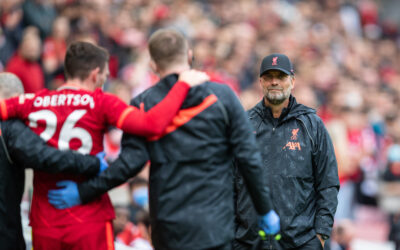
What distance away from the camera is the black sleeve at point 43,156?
3209mm

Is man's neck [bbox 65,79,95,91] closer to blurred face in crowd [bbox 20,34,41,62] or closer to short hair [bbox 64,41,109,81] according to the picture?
short hair [bbox 64,41,109,81]

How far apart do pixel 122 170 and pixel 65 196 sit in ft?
1.29

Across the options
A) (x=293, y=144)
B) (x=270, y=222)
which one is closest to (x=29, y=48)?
(x=293, y=144)

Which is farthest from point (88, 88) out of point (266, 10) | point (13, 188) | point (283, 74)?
point (266, 10)

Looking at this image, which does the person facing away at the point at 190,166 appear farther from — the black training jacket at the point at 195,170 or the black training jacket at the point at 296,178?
the black training jacket at the point at 296,178

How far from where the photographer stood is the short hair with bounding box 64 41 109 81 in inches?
136

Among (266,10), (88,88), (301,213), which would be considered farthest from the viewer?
(266,10)

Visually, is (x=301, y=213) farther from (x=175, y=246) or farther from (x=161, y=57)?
(x=161, y=57)

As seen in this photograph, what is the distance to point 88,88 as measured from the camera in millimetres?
3482

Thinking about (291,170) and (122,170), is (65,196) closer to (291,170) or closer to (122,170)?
(122,170)

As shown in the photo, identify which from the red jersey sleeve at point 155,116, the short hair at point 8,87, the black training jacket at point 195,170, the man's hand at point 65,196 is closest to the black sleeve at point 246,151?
the black training jacket at point 195,170

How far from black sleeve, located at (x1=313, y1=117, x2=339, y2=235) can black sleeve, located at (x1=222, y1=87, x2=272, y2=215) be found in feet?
2.34

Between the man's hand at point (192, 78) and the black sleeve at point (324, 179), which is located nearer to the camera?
the man's hand at point (192, 78)

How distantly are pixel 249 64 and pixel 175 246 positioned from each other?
9558 millimetres
